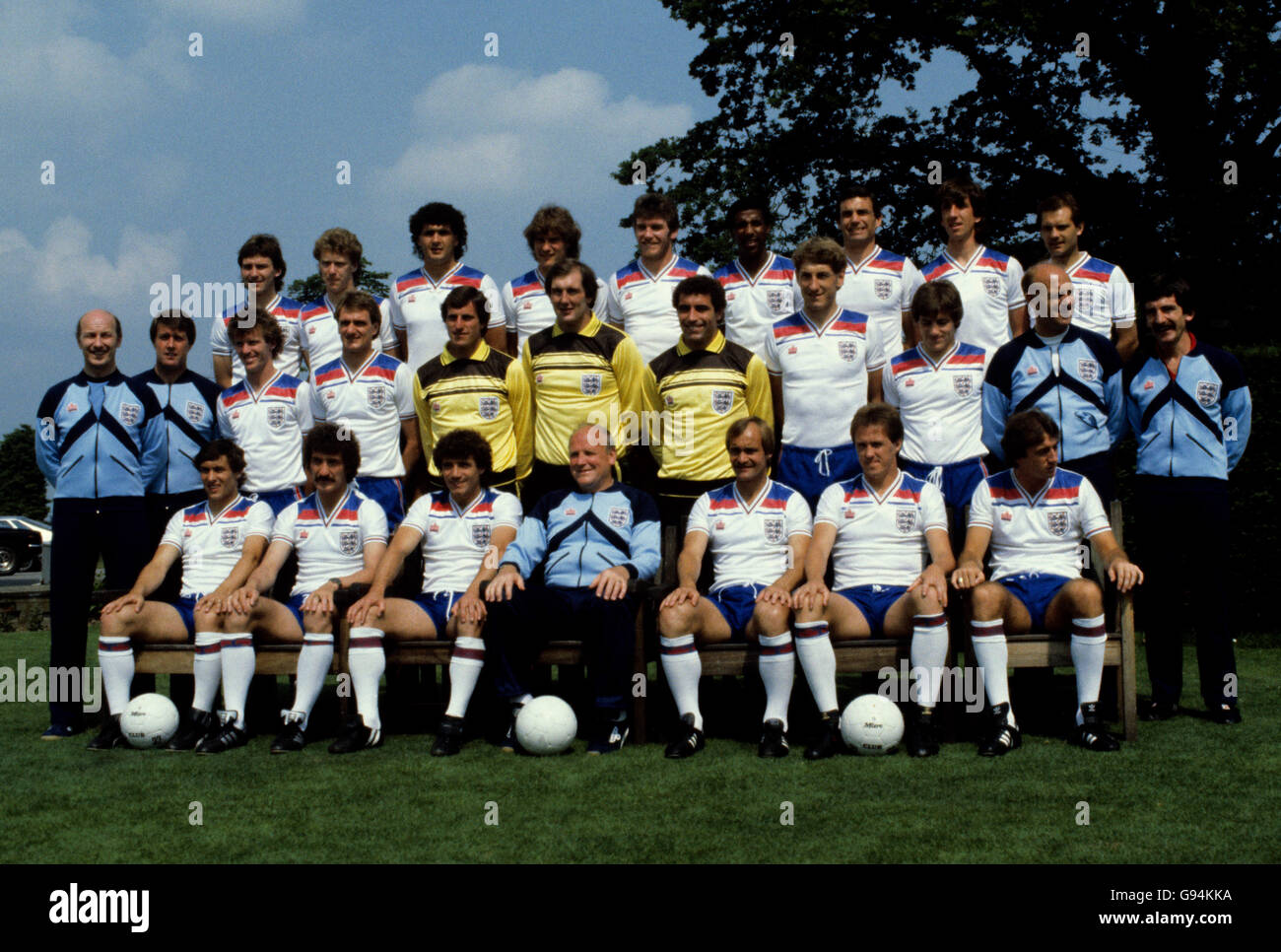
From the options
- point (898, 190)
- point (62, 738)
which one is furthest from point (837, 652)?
point (898, 190)

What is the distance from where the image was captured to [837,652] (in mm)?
5664

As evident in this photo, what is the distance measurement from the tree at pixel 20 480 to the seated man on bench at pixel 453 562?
35906 millimetres

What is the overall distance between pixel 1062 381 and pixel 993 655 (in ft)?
4.86

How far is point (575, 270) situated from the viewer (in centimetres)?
635

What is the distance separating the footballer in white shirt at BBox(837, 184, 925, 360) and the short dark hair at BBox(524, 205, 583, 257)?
1.55m

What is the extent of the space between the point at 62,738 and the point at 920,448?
472 centimetres

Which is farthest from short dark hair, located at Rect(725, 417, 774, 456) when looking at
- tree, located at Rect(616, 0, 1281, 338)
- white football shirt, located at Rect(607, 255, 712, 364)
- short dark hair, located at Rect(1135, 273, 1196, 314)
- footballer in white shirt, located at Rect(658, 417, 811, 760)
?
tree, located at Rect(616, 0, 1281, 338)

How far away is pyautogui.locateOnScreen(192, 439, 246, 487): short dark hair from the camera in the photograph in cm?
642

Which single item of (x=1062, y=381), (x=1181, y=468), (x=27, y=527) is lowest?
(x=27, y=527)

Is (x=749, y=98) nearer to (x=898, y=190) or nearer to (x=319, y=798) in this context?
(x=898, y=190)

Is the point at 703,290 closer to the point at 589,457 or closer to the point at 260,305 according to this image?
the point at 589,457

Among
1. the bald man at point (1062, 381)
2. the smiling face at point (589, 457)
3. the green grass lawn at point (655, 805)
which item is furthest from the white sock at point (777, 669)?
the bald man at point (1062, 381)

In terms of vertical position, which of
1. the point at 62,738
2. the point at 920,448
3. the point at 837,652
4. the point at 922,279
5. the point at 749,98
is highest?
the point at 749,98

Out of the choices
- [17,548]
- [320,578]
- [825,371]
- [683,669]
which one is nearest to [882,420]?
[825,371]
